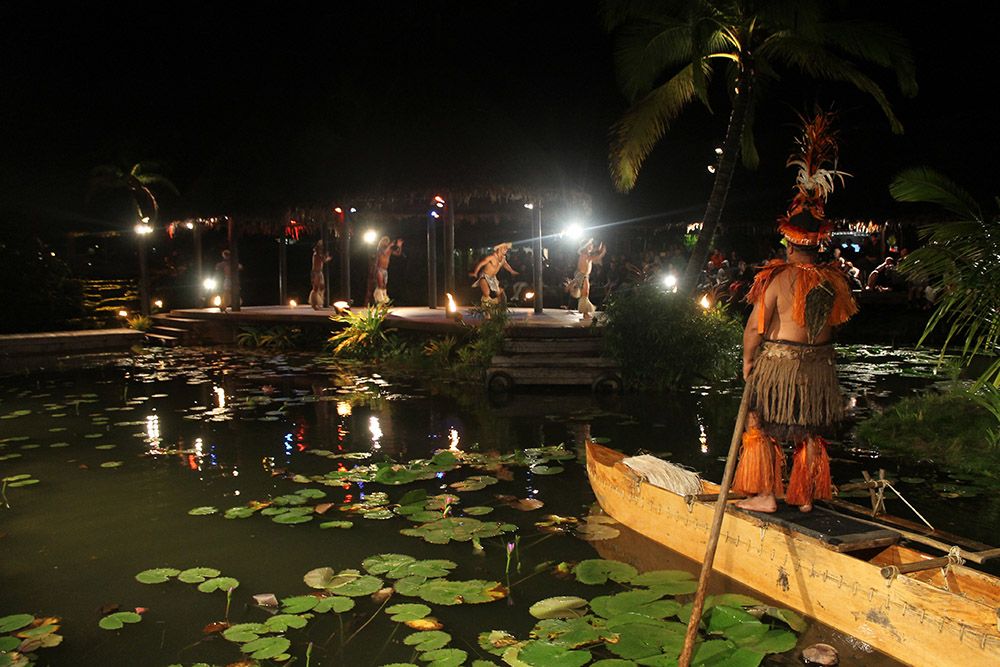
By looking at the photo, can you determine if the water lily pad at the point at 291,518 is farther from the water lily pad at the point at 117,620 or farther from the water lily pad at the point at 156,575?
the water lily pad at the point at 117,620

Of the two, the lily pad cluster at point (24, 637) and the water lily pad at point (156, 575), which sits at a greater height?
the water lily pad at point (156, 575)

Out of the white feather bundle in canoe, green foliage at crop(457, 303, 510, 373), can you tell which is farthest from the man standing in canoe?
green foliage at crop(457, 303, 510, 373)

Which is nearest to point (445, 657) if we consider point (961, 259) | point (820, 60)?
point (961, 259)

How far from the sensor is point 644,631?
3963mm

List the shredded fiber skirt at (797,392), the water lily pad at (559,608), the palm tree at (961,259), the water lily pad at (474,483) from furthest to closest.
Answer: the water lily pad at (474,483) → the palm tree at (961,259) → the shredded fiber skirt at (797,392) → the water lily pad at (559,608)

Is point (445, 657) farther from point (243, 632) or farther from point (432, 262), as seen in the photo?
point (432, 262)

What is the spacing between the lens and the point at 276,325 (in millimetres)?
18578

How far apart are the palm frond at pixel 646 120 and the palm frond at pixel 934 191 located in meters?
7.05

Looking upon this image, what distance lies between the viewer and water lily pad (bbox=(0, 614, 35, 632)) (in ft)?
13.6

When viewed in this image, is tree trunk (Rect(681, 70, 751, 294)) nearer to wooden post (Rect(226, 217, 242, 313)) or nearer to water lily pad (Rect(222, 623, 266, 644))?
water lily pad (Rect(222, 623, 266, 644))

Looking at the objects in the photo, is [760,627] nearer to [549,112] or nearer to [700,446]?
[700,446]

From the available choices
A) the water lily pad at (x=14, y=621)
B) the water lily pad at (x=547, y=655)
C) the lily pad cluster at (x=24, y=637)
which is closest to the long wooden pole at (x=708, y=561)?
the water lily pad at (x=547, y=655)

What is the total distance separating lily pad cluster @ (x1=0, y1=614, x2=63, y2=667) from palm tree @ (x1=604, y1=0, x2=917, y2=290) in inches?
361

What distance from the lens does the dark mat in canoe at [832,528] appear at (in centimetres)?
406
